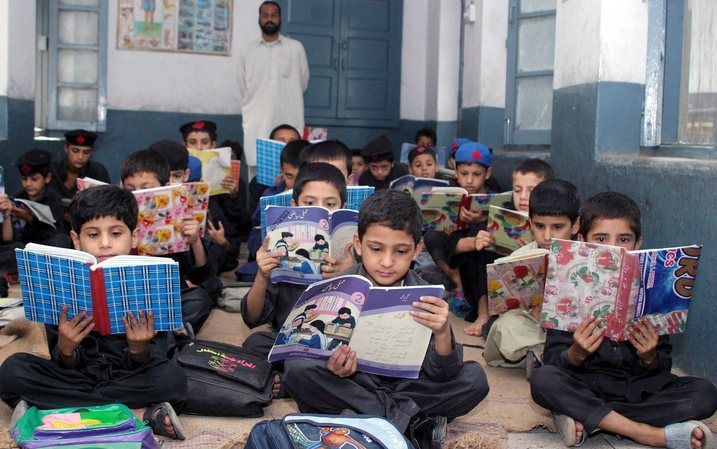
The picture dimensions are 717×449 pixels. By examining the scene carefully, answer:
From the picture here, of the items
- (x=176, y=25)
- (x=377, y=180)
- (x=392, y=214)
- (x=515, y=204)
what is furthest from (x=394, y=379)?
(x=176, y=25)

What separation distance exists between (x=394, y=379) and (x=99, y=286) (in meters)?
0.99

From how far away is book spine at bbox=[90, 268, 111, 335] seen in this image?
2.71m

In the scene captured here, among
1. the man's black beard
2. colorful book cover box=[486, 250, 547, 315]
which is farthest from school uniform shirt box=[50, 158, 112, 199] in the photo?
colorful book cover box=[486, 250, 547, 315]

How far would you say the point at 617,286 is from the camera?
2.89m

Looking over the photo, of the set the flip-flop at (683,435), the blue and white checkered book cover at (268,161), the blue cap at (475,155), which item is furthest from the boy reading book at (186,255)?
the flip-flop at (683,435)

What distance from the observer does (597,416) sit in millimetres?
2979

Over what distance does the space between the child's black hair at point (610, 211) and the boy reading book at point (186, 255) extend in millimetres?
1612

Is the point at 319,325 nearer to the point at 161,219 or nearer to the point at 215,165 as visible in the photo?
the point at 161,219

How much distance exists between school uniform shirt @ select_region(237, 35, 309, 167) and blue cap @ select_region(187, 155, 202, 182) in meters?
2.52

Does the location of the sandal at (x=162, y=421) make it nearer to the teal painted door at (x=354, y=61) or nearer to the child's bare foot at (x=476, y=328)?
the child's bare foot at (x=476, y=328)

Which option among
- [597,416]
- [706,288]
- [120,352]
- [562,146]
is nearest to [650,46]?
[562,146]

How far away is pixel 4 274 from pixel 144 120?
314cm

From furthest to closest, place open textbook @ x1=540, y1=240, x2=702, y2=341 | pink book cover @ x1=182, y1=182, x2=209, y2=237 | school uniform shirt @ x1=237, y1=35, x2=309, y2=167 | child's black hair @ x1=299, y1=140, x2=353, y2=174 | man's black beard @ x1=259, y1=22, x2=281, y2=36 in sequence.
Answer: school uniform shirt @ x1=237, y1=35, x2=309, y2=167 < man's black beard @ x1=259, y1=22, x2=281, y2=36 < child's black hair @ x1=299, y1=140, x2=353, y2=174 < pink book cover @ x1=182, y1=182, x2=209, y2=237 < open textbook @ x1=540, y1=240, x2=702, y2=341

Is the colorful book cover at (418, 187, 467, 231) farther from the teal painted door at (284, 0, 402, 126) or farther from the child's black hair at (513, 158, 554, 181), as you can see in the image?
the teal painted door at (284, 0, 402, 126)
